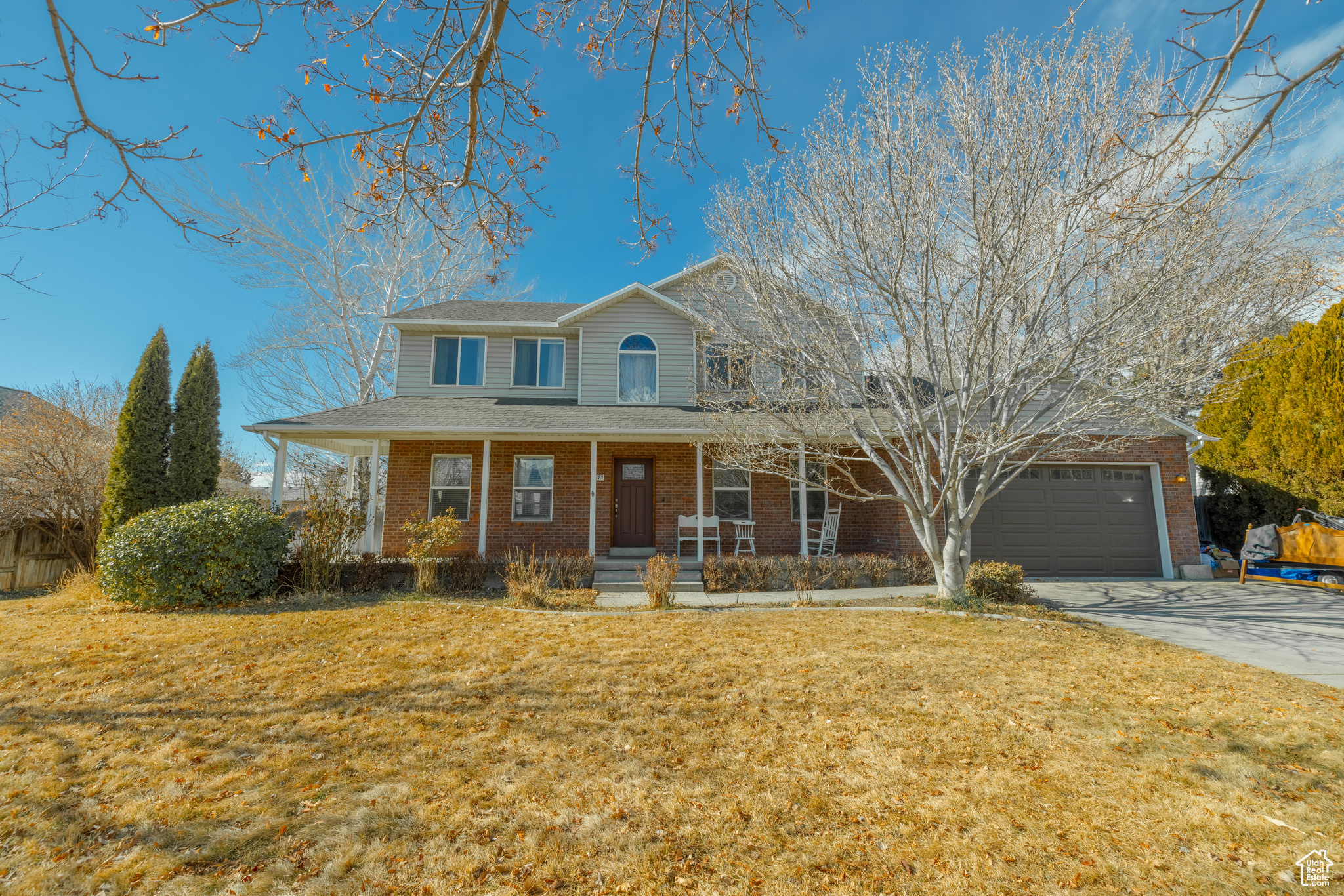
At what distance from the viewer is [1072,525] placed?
11766 millimetres

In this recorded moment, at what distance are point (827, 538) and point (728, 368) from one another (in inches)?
168

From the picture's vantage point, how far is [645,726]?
4098mm

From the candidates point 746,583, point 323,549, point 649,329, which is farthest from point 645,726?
point 649,329

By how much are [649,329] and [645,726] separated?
423 inches

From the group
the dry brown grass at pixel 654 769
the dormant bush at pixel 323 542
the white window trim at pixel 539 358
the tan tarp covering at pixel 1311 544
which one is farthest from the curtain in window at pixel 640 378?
the tan tarp covering at pixel 1311 544

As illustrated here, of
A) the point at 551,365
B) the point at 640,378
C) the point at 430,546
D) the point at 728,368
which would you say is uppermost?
the point at 551,365

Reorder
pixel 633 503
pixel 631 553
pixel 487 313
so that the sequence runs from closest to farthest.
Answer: pixel 631 553, pixel 633 503, pixel 487 313

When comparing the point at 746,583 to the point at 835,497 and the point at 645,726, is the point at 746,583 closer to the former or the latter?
the point at 835,497

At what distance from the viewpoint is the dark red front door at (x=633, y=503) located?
41.5 ft

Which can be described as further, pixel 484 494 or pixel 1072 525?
pixel 1072 525

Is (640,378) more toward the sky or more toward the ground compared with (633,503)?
more toward the sky

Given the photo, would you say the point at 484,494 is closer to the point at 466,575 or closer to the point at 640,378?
the point at 466,575

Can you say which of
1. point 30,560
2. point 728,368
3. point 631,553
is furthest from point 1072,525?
point 30,560

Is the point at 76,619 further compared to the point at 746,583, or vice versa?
the point at 746,583
